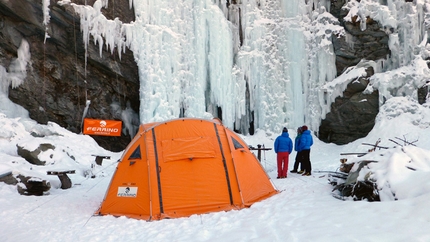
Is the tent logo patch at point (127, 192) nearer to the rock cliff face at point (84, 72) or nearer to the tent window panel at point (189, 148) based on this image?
the tent window panel at point (189, 148)

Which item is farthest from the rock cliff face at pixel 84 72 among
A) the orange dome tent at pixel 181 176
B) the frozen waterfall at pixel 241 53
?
the orange dome tent at pixel 181 176

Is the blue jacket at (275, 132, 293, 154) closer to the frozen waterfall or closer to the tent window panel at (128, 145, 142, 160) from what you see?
the tent window panel at (128, 145, 142, 160)

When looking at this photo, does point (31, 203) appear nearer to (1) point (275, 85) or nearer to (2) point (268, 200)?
(2) point (268, 200)

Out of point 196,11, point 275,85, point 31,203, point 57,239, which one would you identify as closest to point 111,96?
point 196,11

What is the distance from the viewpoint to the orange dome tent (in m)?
5.66

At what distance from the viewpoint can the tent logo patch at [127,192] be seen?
5.80m

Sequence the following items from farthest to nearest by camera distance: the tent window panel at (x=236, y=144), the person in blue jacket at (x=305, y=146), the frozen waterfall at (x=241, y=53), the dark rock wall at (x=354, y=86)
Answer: the dark rock wall at (x=354, y=86)
the frozen waterfall at (x=241, y=53)
the person in blue jacket at (x=305, y=146)
the tent window panel at (x=236, y=144)

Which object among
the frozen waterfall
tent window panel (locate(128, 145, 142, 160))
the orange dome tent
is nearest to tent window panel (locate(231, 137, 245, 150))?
the orange dome tent

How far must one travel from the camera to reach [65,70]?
56.2 feet

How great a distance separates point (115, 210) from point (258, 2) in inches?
645

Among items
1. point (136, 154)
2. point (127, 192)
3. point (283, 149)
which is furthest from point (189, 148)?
point (283, 149)

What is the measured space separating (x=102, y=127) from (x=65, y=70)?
3.62 meters

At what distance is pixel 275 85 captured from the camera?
18.4m

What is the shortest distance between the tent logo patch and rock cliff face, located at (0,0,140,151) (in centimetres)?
1221
